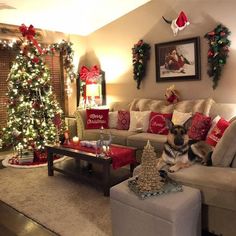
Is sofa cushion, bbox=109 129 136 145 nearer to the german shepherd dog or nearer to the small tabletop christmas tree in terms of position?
the german shepherd dog

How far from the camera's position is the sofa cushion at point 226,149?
2309mm

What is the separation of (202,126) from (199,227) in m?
1.92

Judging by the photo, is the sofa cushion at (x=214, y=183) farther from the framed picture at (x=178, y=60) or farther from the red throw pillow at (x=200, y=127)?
the framed picture at (x=178, y=60)

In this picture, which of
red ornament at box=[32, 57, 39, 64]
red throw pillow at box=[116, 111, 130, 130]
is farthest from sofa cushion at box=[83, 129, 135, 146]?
red ornament at box=[32, 57, 39, 64]

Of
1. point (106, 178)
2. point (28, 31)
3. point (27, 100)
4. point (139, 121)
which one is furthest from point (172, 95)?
point (28, 31)

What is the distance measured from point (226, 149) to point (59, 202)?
72.9 inches

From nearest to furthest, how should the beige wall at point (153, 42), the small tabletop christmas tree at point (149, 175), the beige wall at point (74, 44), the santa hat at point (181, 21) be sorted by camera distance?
the small tabletop christmas tree at point (149, 175) < the beige wall at point (153, 42) < the santa hat at point (181, 21) < the beige wall at point (74, 44)

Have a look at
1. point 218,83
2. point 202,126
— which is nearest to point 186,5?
point 218,83

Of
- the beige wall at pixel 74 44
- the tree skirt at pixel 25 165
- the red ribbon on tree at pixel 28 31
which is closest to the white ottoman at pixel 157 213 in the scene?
the tree skirt at pixel 25 165

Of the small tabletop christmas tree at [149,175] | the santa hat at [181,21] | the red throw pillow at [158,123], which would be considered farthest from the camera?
the santa hat at [181,21]

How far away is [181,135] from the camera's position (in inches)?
101

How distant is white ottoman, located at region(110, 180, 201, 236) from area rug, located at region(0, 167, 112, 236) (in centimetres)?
38

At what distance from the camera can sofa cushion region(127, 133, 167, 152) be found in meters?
3.88

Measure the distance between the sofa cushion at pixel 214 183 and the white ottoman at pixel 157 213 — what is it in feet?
0.35
